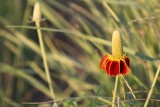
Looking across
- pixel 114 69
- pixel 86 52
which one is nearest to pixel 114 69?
pixel 114 69

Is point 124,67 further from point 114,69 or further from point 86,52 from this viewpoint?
point 86,52

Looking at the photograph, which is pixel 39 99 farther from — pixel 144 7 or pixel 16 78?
pixel 144 7

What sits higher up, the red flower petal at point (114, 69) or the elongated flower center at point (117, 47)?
the elongated flower center at point (117, 47)

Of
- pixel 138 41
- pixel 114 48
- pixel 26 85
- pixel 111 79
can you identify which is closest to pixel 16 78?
pixel 26 85

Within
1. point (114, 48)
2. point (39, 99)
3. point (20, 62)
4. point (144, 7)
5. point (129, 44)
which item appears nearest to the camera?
point (114, 48)

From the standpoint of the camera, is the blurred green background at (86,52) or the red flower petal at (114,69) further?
the blurred green background at (86,52)

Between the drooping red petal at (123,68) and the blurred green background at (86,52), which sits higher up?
the blurred green background at (86,52)
